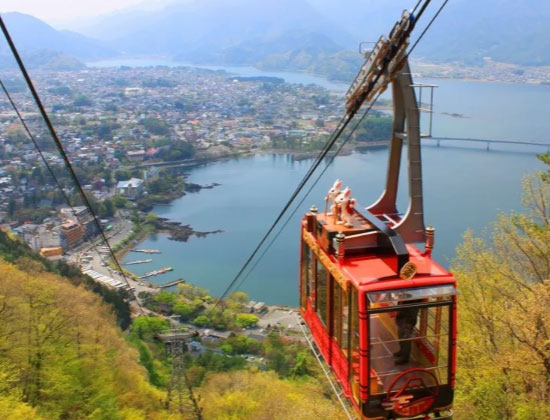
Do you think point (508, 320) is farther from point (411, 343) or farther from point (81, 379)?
point (81, 379)

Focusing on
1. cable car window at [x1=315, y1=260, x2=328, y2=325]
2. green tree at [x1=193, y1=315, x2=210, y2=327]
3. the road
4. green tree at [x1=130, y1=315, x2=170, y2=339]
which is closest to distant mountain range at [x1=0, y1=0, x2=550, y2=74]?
the road

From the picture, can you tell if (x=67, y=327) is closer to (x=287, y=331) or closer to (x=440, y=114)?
(x=287, y=331)

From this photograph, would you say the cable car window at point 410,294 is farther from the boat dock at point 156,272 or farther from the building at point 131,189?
the building at point 131,189

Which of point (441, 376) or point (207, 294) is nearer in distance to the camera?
point (441, 376)

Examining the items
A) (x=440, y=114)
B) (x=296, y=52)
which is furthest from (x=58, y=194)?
(x=296, y=52)

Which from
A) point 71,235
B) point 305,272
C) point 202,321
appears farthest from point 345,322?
point 71,235

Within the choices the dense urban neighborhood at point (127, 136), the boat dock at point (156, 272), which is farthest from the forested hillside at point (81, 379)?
the boat dock at point (156, 272)
